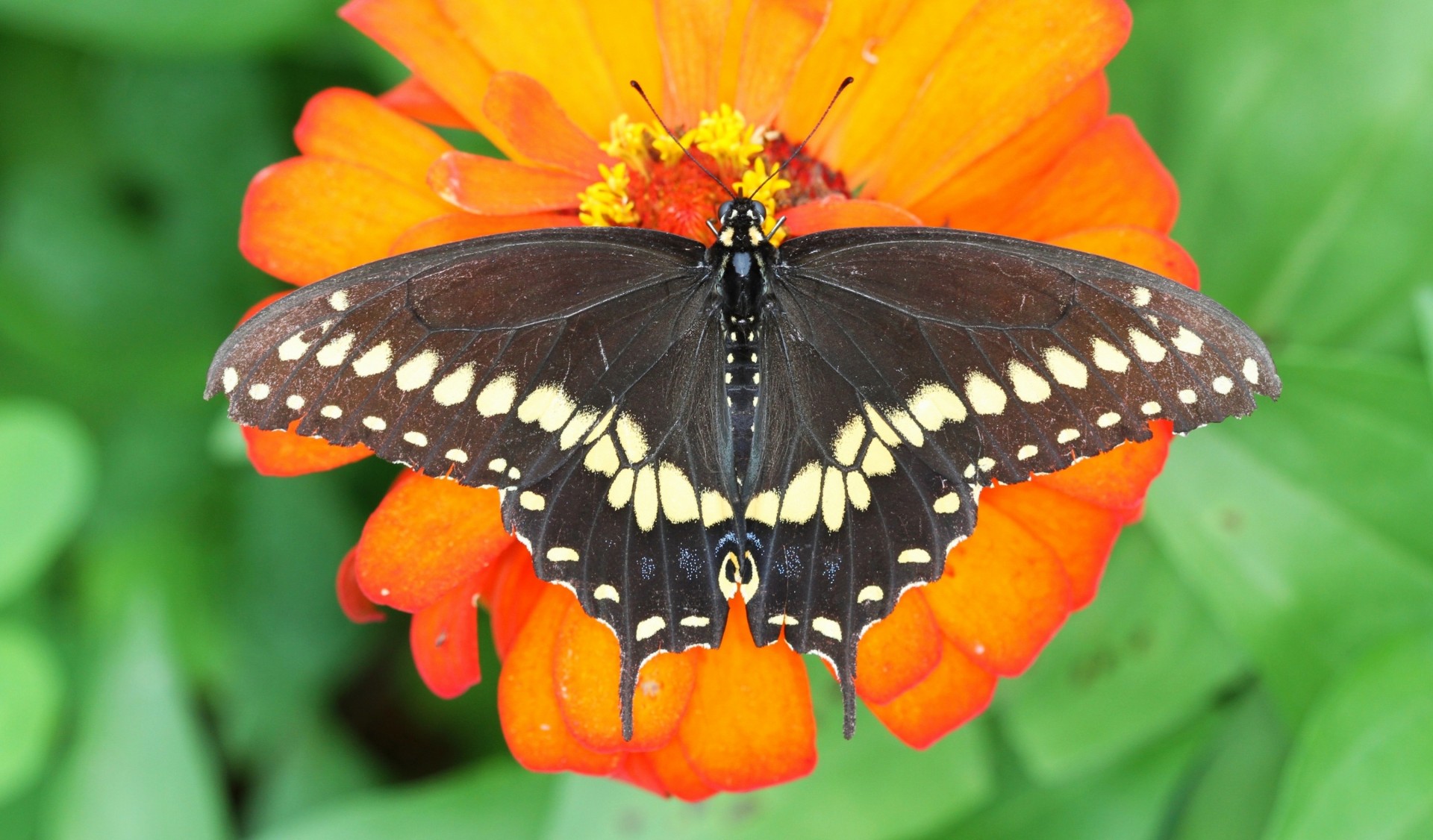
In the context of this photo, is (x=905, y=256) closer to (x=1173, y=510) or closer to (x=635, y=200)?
(x=635, y=200)

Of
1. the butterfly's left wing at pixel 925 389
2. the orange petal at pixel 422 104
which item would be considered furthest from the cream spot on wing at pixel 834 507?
the orange petal at pixel 422 104

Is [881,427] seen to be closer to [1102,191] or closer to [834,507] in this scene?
[834,507]

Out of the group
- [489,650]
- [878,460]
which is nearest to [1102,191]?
[878,460]

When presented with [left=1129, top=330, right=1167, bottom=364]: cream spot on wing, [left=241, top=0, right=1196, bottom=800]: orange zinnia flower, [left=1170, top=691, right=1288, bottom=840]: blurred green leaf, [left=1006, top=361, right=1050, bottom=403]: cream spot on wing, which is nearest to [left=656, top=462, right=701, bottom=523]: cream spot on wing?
[left=241, top=0, right=1196, bottom=800]: orange zinnia flower

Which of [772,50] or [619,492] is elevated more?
[772,50]

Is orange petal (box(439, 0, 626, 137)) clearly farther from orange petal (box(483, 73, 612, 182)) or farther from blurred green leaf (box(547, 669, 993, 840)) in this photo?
blurred green leaf (box(547, 669, 993, 840))

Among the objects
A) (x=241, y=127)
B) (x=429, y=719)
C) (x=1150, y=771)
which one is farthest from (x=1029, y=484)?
(x=241, y=127)
